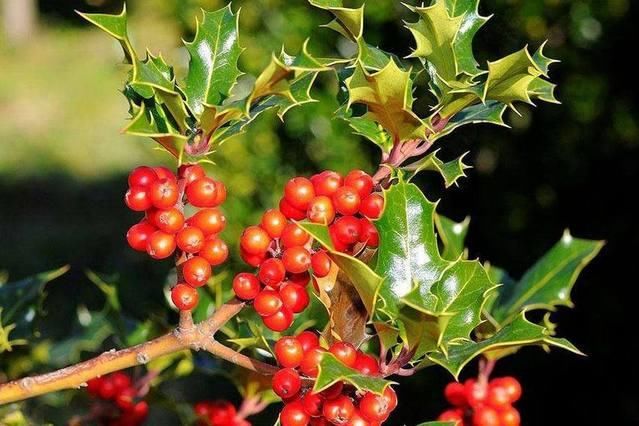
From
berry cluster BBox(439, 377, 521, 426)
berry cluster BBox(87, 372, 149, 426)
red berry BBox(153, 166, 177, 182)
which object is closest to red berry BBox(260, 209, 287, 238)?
red berry BBox(153, 166, 177, 182)

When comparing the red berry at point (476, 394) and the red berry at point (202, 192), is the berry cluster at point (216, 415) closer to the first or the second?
the red berry at point (476, 394)

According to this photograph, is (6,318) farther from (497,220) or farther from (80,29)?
(80,29)

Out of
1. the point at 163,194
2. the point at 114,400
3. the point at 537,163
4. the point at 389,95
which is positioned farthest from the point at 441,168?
the point at 537,163

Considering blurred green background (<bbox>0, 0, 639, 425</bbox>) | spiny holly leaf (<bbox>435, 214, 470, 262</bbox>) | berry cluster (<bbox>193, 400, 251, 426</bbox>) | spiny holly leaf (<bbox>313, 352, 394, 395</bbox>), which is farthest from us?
blurred green background (<bbox>0, 0, 639, 425</bbox>)

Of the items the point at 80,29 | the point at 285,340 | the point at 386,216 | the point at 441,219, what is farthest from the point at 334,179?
the point at 80,29

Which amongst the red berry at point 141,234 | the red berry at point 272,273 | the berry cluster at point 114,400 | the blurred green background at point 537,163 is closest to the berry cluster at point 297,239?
the red berry at point 272,273

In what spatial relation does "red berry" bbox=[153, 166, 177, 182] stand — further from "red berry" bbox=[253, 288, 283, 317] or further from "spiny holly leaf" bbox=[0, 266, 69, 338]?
→ "spiny holly leaf" bbox=[0, 266, 69, 338]
